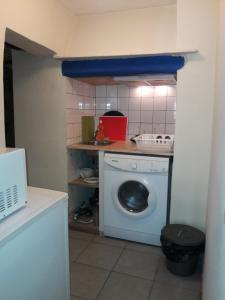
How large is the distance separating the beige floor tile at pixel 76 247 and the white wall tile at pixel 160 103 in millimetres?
1691

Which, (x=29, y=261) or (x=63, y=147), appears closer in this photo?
(x=29, y=261)

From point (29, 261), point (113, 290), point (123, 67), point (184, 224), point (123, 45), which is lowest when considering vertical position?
point (113, 290)

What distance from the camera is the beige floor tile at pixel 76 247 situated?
2152mm

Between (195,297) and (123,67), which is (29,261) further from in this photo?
(123,67)

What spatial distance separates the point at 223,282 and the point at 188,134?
4.26ft

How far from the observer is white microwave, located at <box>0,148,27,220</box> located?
913mm

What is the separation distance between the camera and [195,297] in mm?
1686

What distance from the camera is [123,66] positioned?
214cm

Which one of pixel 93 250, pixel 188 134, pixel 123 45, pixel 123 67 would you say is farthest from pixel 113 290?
pixel 123 45

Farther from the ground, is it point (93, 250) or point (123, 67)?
point (123, 67)

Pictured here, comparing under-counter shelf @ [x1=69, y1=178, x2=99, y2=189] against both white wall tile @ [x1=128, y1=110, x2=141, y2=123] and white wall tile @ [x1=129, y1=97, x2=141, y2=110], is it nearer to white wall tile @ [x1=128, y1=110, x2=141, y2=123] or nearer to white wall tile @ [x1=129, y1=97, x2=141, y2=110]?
white wall tile @ [x1=128, y1=110, x2=141, y2=123]

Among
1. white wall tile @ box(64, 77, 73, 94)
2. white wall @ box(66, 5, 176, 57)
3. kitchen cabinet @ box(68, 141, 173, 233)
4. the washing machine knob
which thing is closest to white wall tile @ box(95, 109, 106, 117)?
kitchen cabinet @ box(68, 141, 173, 233)

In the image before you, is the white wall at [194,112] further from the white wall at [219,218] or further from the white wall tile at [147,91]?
the white wall tile at [147,91]

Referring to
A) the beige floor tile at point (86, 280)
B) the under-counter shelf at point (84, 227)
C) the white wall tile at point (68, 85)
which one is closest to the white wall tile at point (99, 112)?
the white wall tile at point (68, 85)
